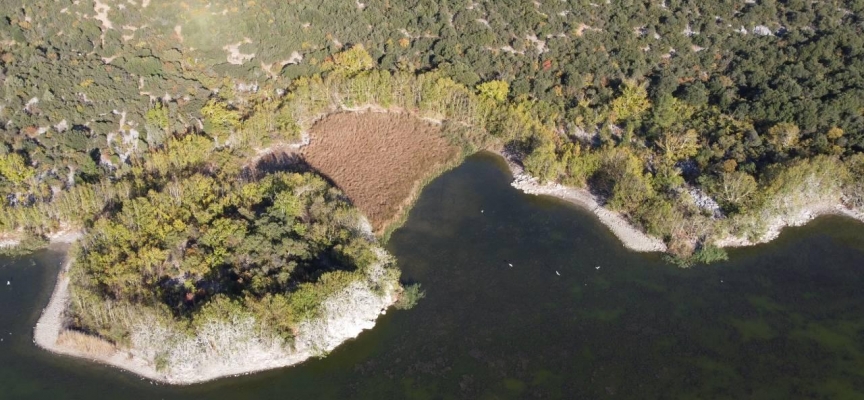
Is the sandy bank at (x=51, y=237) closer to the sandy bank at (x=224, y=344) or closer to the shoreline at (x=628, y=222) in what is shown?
the sandy bank at (x=224, y=344)

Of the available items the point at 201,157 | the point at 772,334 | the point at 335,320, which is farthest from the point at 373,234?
the point at 772,334

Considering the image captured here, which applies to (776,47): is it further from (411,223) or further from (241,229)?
(241,229)

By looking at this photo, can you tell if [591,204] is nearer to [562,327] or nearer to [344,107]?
[562,327]

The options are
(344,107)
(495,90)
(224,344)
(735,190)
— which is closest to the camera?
(224,344)

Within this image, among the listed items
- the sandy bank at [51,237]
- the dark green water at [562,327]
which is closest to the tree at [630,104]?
the dark green water at [562,327]

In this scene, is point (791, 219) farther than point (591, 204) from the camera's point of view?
No

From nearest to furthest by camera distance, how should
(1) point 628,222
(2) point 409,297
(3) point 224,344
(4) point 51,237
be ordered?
(3) point 224,344 → (2) point 409,297 → (4) point 51,237 → (1) point 628,222

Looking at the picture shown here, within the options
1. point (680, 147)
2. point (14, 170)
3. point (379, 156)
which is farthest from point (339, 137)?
point (680, 147)
